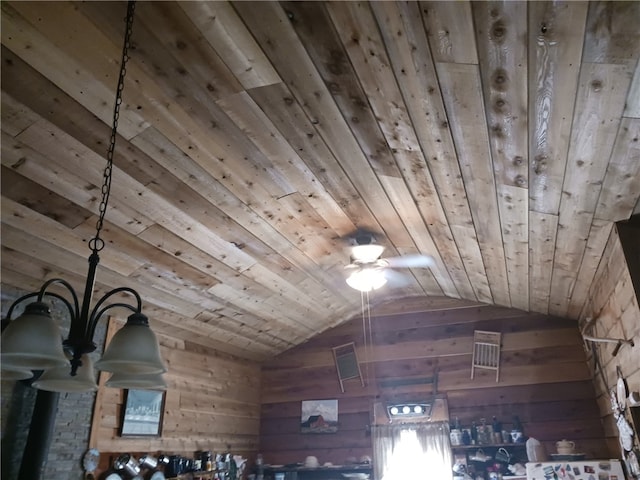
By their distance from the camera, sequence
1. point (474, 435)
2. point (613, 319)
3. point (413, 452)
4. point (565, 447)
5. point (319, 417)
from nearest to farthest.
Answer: point (613, 319)
point (565, 447)
point (474, 435)
point (413, 452)
point (319, 417)

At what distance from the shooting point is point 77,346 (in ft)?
4.92

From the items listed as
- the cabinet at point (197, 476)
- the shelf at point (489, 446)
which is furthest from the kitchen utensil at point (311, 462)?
the shelf at point (489, 446)

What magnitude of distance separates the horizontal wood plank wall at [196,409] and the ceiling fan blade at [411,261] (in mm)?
2062

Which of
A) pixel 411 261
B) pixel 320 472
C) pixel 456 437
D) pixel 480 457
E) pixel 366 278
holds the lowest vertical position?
pixel 320 472

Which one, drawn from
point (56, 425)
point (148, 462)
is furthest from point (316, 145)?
point (148, 462)

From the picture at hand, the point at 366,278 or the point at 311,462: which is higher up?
the point at 366,278

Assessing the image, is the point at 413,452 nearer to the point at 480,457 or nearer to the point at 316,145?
the point at 480,457

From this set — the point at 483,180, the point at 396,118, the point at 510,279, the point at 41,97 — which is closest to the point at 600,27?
the point at 396,118

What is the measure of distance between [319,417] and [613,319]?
3.18 m

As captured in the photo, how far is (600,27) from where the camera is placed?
4.39 feet

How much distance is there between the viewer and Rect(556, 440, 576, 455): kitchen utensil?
4039 mm

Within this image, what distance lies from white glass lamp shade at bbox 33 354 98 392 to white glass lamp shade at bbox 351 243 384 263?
2.02 meters

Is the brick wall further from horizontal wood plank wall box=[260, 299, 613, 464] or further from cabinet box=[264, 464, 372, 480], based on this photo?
horizontal wood plank wall box=[260, 299, 613, 464]

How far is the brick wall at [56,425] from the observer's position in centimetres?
267
